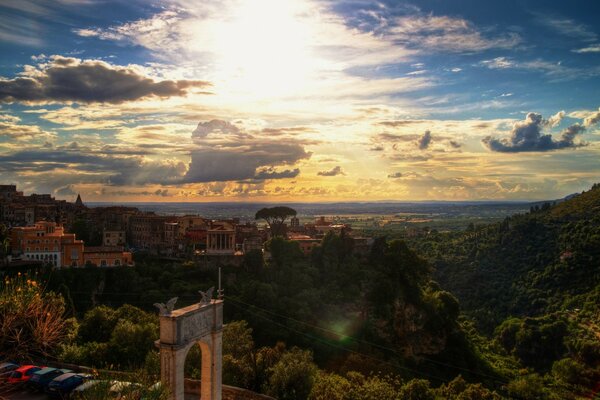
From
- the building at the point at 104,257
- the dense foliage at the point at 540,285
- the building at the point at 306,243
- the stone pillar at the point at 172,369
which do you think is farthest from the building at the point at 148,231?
the stone pillar at the point at 172,369

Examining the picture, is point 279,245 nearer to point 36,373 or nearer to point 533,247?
point 36,373

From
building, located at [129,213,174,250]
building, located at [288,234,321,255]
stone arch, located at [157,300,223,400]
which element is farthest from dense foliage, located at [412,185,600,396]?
building, located at [129,213,174,250]

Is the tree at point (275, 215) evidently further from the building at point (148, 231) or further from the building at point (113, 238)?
the building at point (113, 238)

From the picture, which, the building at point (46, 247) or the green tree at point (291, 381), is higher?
the building at point (46, 247)

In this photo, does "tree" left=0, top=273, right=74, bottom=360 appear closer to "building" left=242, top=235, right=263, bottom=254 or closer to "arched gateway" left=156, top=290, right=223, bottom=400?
"arched gateway" left=156, top=290, right=223, bottom=400

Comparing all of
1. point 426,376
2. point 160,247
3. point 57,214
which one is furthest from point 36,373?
point 57,214

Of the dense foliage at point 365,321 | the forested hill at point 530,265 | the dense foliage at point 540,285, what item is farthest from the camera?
the forested hill at point 530,265

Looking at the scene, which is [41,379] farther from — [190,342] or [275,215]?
[275,215]

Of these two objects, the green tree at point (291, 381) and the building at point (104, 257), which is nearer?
the green tree at point (291, 381)
